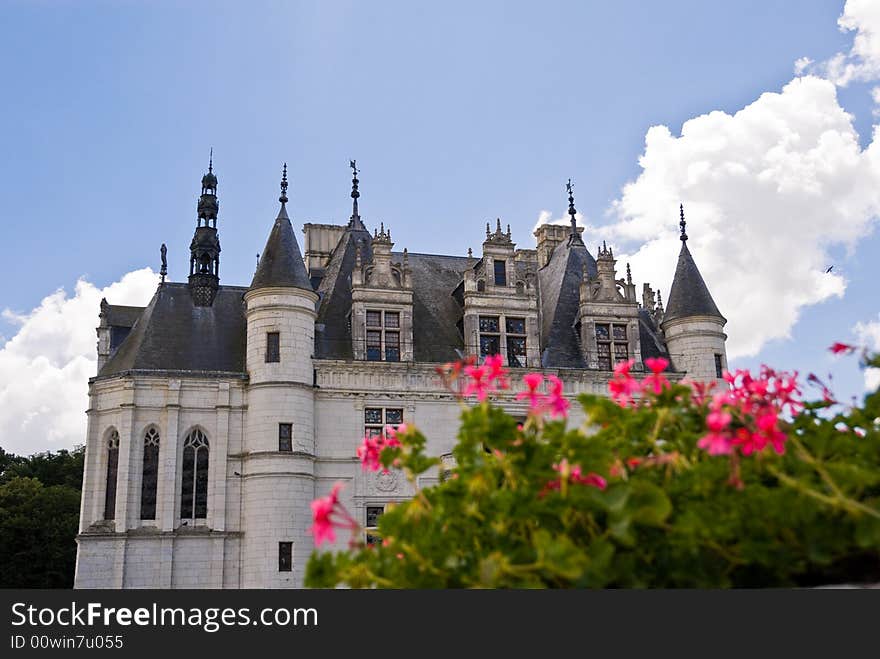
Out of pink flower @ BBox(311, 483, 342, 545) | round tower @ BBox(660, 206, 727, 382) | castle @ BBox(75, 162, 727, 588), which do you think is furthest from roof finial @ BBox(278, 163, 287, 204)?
pink flower @ BBox(311, 483, 342, 545)

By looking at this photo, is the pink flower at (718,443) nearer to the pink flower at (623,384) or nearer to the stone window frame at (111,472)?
the pink flower at (623,384)

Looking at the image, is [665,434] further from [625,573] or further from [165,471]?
[165,471]

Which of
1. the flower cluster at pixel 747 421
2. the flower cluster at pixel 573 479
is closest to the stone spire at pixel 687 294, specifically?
the flower cluster at pixel 747 421

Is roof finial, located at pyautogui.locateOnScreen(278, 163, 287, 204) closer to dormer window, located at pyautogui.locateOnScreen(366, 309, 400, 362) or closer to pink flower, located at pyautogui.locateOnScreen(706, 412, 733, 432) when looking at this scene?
dormer window, located at pyautogui.locateOnScreen(366, 309, 400, 362)

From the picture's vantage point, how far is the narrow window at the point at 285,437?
2542 centimetres

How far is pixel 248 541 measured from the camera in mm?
24750

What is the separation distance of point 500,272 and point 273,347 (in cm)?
796

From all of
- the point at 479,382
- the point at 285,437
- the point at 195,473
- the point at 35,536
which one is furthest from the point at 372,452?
the point at 35,536

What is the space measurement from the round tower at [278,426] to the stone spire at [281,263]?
1.3 inches

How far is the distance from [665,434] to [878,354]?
63.4 inches

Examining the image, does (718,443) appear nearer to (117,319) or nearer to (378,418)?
(378,418)

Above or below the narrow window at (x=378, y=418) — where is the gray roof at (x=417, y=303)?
above

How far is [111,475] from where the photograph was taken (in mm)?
25500

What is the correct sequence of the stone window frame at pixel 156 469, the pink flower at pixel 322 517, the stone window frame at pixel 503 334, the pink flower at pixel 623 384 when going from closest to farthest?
the pink flower at pixel 322 517 < the pink flower at pixel 623 384 < the stone window frame at pixel 156 469 < the stone window frame at pixel 503 334
